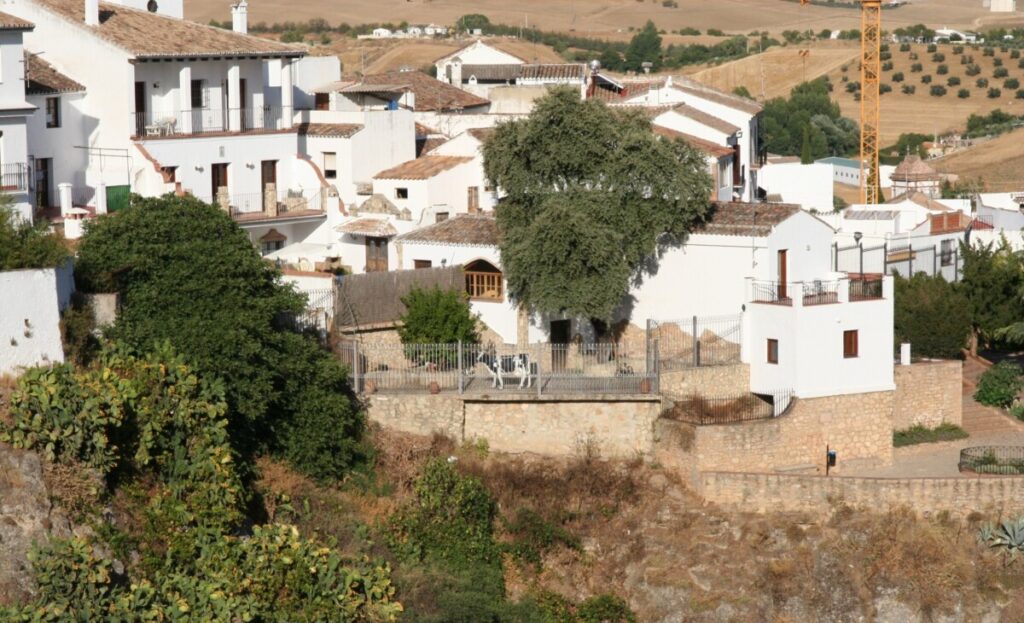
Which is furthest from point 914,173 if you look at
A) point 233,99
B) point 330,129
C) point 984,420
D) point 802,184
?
point 233,99

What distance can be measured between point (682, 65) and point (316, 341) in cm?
9795

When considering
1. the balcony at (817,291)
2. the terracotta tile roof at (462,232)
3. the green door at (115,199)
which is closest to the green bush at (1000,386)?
the balcony at (817,291)

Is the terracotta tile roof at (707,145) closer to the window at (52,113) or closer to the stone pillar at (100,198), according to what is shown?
the stone pillar at (100,198)

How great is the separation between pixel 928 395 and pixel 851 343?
301 cm

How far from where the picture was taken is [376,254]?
48.6 meters

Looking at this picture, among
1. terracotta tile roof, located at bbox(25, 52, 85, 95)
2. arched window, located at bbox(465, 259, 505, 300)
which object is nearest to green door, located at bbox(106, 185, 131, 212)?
terracotta tile roof, located at bbox(25, 52, 85, 95)

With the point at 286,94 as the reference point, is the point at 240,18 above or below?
above

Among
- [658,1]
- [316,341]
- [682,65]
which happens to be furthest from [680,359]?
[658,1]

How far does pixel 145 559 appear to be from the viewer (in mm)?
32344

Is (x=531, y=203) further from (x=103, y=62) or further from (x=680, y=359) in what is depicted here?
(x=103, y=62)

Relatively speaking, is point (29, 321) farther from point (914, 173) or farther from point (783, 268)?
point (914, 173)

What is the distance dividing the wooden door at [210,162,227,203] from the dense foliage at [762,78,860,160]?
50.4m

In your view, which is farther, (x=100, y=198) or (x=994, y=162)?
(x=994, y=162)

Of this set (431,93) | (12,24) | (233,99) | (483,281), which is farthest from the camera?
(431,93)
